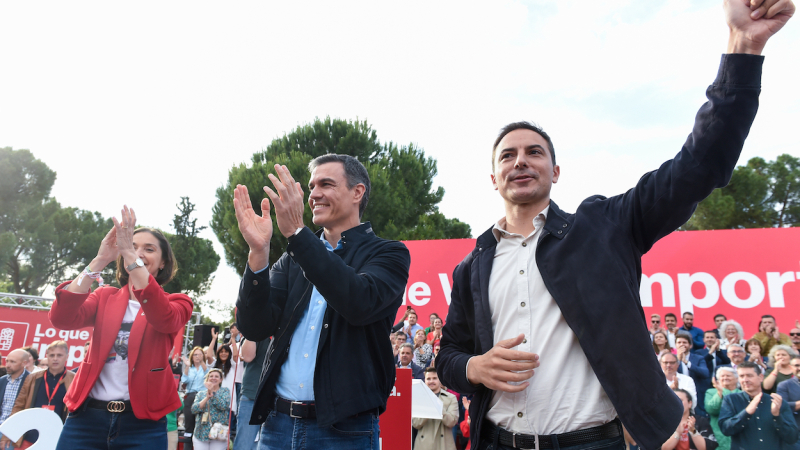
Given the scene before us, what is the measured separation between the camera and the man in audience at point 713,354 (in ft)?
26.5

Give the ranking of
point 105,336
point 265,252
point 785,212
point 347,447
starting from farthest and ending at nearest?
point 785,212, point 105,336, point 265,252, point 347,447

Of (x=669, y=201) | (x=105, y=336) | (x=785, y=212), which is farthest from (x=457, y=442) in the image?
(x=785, y=212)

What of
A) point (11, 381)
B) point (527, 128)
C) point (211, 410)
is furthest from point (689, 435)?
point (11, 381)

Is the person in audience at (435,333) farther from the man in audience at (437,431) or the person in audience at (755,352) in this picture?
the person in audience at (755,352)

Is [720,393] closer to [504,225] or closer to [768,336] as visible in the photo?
[768,336]

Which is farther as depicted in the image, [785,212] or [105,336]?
[785,212]

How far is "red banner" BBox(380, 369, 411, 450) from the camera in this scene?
3.93m

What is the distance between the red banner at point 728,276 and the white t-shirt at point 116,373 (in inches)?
401

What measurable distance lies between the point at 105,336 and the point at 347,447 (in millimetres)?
1703

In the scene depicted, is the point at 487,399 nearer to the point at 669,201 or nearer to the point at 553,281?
the point at 553,281

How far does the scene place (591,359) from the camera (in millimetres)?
1457

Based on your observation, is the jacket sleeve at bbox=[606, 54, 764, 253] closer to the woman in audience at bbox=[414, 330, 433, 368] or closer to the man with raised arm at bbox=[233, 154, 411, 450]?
the man with raised arm at bbox=[233, 154, 411, 450]

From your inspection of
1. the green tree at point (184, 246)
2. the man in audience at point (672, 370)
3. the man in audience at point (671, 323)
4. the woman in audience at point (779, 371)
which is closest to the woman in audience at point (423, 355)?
the man in audience at point (672, 370)

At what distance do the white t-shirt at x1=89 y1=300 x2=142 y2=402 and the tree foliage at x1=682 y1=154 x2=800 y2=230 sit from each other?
29329 millimetres
